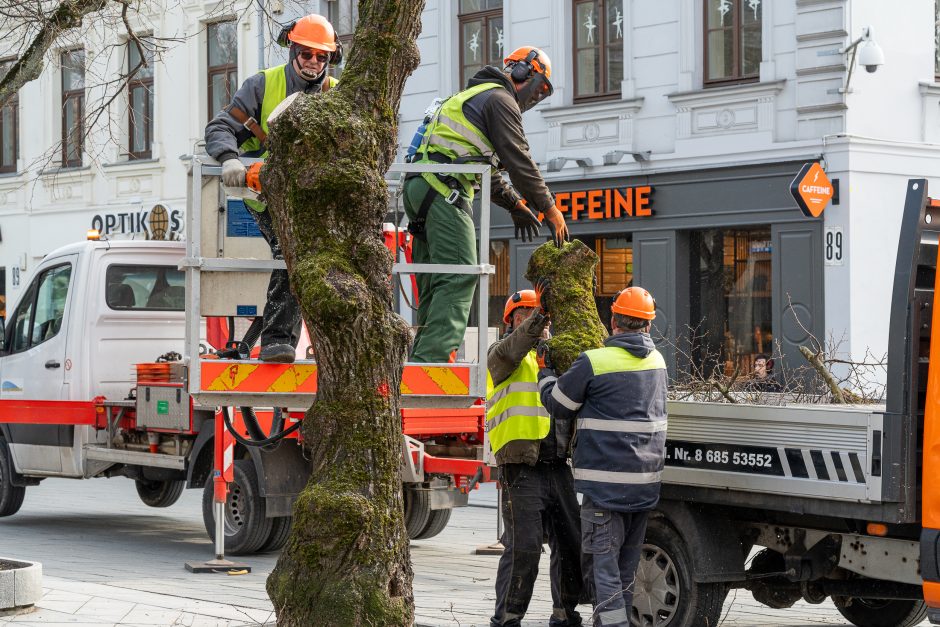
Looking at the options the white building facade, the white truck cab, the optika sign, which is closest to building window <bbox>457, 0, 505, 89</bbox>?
the white building facade

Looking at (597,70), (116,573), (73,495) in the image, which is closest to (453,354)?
(116,573)

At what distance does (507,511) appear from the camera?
8.05 m

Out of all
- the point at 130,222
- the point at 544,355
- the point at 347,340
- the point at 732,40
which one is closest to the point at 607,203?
the point at 732,40

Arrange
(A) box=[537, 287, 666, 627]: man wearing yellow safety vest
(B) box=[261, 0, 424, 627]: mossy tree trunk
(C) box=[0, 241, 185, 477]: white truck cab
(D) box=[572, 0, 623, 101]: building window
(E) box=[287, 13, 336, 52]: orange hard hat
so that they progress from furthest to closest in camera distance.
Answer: (D) box=[572, 0, 623, 101]: building window, (C) box=[0, 241, 185, 477]: white truck cab, (A) box=[537, 287, 666, 627]: man wearing yellow safety vest, (E) box=[287, 13, 336, 52]: orange hard hat, (B) box=[261, 0, 424, 627]: mossy tree trunk

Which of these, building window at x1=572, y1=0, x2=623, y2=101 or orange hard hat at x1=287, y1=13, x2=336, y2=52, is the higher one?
building window at x1=572, y1=0, x2=623, y2=101

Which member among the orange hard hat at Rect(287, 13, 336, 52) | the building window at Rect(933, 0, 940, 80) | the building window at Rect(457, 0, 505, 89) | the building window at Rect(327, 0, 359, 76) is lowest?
the orange hard hat at Rect(287, 13, 336, 52)

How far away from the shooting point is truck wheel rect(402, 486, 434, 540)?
36.3ft

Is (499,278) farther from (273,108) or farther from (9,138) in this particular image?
(273,108)

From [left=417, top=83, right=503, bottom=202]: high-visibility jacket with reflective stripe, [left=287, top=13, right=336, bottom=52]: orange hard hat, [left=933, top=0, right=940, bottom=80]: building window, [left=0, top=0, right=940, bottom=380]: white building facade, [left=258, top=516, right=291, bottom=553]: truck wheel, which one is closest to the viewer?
[left=287, top=13, right=336, bottom=52]: orange hard hat

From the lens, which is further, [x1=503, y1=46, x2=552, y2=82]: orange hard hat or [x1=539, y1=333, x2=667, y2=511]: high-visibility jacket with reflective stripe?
[x1=503, y1=46, x2=552, y2=82]: orange hard hat

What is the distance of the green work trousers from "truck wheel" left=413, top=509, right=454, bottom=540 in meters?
4.72

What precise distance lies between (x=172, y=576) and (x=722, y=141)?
1068 cm

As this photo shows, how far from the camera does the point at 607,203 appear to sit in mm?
19922

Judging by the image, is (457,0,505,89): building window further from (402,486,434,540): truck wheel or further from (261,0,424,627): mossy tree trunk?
(261,0,424,627): mossy tree trunk
